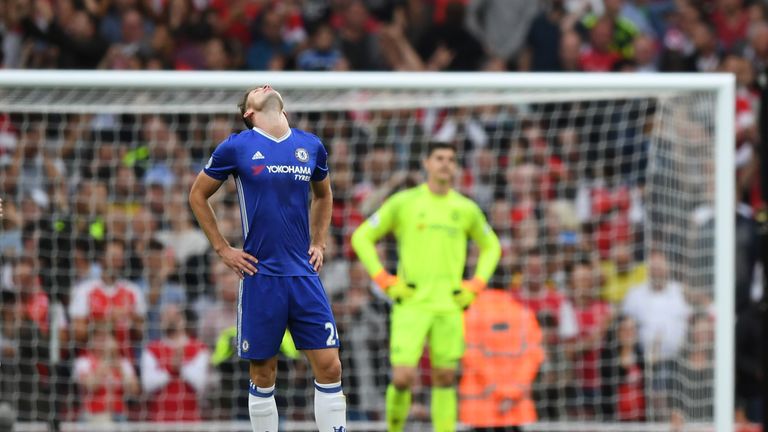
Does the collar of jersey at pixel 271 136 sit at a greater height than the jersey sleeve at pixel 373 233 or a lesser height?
greater

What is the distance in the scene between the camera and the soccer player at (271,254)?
22.2ft

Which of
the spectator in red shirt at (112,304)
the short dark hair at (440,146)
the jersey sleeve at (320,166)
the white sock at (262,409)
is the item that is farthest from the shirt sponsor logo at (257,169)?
the spectator in red shirt at (112,304)

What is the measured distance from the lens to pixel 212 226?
6.89 metres

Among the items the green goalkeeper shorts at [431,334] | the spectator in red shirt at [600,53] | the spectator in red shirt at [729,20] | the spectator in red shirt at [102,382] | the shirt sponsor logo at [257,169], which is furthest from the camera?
the spectator in red shirt at [729,20]

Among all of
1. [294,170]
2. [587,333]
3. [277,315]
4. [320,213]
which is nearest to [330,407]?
[277,315]

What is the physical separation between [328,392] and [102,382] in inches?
175

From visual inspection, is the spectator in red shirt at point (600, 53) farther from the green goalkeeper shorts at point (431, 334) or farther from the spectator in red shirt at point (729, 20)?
the green goalkeeper shorts at point (431, 334)

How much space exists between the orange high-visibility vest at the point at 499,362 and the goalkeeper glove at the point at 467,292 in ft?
3.28

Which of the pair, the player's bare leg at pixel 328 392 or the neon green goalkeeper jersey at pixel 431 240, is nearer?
the player's bare leg at pixel 328 392

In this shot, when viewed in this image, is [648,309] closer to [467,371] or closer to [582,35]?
[467,371]

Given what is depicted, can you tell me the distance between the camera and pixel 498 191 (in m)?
12.1

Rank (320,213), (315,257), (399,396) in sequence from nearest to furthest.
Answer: (315,257) → (320,213) → (399,396)

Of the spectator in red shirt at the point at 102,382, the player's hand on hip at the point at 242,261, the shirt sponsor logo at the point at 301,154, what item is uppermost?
the shirt sponsor logo at the point at 301,154

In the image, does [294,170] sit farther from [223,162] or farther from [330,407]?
[330,407]
